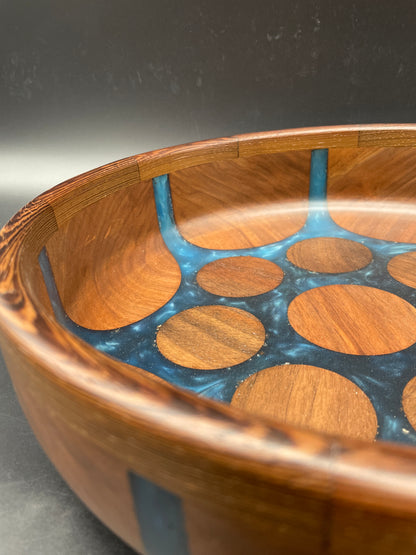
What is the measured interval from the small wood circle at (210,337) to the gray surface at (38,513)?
0.17 meters

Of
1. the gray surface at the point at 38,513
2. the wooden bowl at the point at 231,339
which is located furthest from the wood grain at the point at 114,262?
the gray surface at the point at 38,513

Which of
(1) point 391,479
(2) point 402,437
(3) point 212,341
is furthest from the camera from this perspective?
(3) point 212,341

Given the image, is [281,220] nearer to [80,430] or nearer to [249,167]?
[249,167]

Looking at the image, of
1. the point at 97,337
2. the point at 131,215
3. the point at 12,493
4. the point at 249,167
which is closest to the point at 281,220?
the point at 249,167

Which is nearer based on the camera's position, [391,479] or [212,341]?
[391,479]

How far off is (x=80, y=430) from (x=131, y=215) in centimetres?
45

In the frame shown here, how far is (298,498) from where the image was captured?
→ 0.63 feet

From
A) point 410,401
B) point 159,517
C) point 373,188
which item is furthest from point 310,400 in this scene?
point 373,188

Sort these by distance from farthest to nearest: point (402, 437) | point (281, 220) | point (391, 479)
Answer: point (281, 220) → point (402, 437) → point (391, 479)

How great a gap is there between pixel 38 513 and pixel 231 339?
250 millimetres

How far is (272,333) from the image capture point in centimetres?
53

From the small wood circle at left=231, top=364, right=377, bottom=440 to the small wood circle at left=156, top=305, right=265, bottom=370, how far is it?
0.04 meters

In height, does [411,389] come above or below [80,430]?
below

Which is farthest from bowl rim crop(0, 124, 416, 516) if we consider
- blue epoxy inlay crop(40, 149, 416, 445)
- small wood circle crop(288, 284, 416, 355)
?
small wood circle crop(288, 284, 416, 355)
